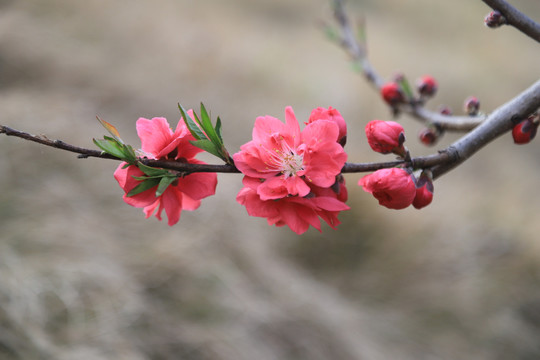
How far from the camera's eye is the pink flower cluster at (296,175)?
0.27 m

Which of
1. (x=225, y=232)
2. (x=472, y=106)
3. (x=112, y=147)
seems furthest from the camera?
(x=225, y=232)

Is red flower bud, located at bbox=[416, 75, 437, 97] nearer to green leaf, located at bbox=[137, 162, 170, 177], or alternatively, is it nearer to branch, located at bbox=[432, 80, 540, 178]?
branch, located at bbox=[432, 80, 540, 178]

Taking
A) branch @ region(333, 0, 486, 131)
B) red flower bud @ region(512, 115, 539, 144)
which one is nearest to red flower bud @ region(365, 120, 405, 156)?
red flower bud @ region(512, 115, 539, 144)

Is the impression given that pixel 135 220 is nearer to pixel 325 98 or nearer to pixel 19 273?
pixel 19 273

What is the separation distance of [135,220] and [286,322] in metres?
0.46

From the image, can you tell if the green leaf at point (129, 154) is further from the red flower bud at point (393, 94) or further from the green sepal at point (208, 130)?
the red flower bud at point (393, 94)

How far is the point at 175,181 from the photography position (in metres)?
0.30

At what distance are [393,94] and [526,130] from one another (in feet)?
1.07

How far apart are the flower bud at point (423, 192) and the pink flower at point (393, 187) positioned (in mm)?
12

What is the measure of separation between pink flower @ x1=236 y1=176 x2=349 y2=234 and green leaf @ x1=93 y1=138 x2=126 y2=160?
0.26 feet

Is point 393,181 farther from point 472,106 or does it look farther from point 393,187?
point 472,106

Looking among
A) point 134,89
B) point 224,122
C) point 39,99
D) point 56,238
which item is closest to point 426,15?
point 224,122

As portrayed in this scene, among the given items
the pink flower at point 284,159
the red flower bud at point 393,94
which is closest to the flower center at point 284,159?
the pink flower at point 284,159

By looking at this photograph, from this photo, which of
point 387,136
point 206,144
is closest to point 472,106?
point 387,136
